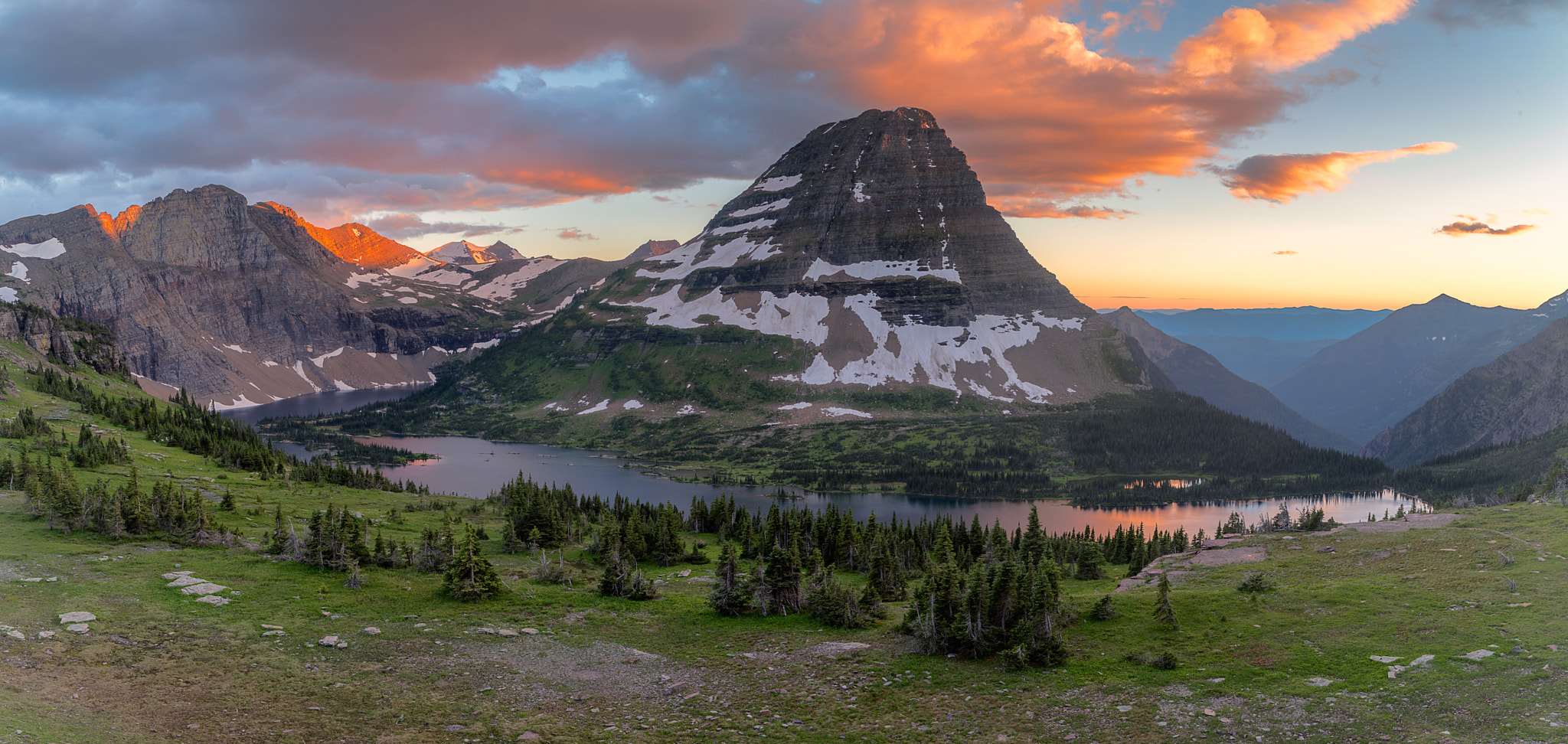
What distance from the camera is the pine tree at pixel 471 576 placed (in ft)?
173

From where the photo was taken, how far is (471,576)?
5347 centimetres

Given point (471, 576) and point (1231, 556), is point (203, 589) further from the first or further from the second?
point (1231, 556)

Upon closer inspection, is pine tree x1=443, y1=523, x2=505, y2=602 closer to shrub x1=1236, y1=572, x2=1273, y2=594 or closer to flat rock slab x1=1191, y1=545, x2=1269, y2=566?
shrub x1=1236, y1=572, x2=1273, y2=594

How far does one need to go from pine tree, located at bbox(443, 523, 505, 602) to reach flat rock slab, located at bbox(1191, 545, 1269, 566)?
53.5m

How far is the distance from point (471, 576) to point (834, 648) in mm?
24532

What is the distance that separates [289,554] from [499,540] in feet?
87.9

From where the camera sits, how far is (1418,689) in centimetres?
3141

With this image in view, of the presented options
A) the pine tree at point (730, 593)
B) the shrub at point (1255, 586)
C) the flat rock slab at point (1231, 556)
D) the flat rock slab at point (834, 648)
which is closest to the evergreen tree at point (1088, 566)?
the flat rock slab at point (1231, 556)

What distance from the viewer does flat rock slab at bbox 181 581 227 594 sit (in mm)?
46806

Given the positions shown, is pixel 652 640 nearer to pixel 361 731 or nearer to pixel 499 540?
pixel 361 731

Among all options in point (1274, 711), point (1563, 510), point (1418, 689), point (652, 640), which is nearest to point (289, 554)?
point (652, 640)

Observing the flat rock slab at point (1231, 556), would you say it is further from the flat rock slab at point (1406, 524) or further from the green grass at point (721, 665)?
the flat rock slab at point (1406, 524)

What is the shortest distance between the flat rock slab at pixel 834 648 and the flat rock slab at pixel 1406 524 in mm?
47556

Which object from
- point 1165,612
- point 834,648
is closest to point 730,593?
point 834,648
